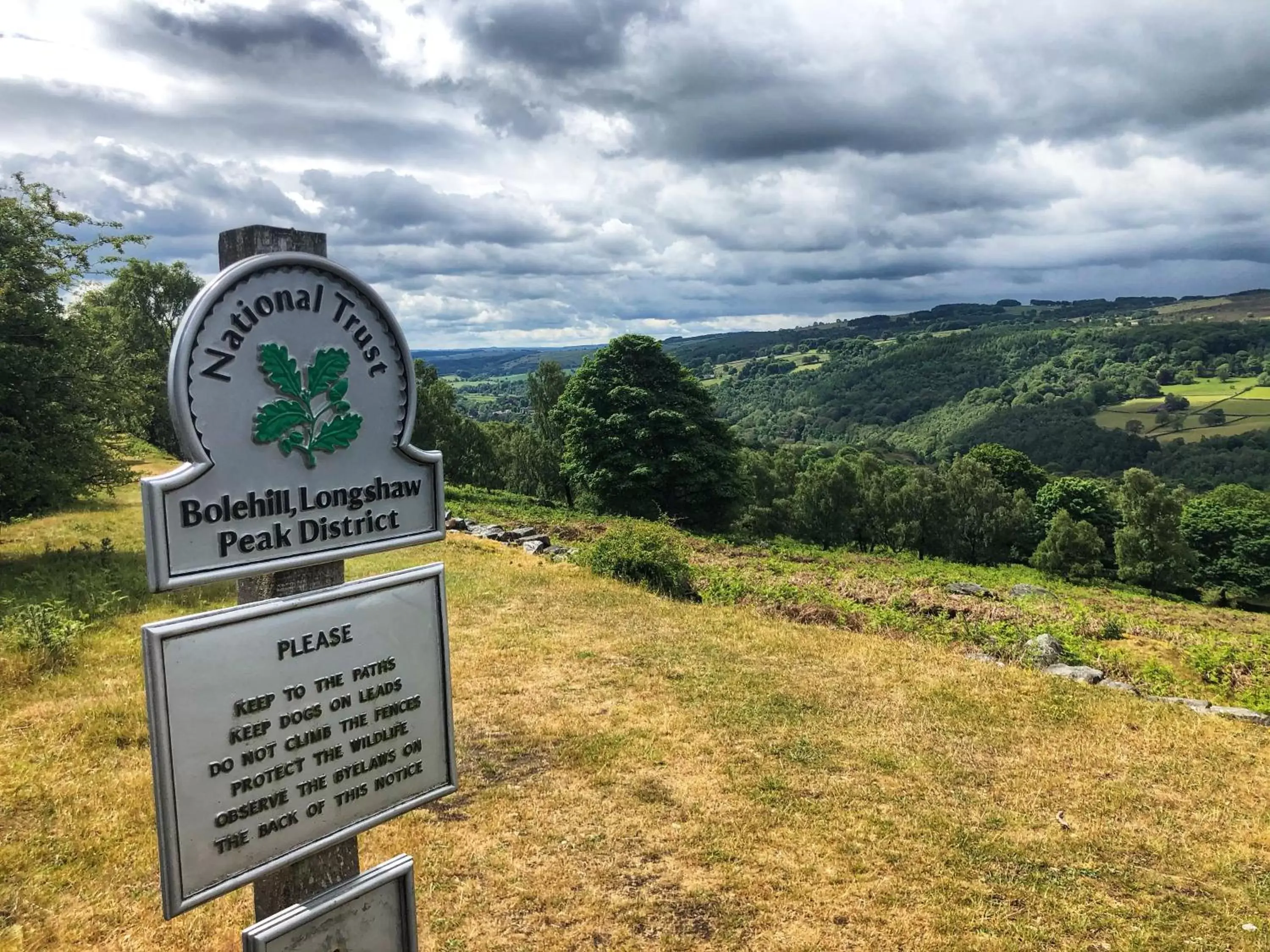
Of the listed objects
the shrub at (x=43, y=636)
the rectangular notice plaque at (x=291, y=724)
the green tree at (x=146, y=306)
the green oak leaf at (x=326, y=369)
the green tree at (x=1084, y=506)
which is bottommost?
the green tree at (x=1084, y=506)

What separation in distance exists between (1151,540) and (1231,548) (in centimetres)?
1593

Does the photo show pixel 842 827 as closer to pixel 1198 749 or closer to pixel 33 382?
pixel 1198 749

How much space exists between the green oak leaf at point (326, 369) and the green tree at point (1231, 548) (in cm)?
5942

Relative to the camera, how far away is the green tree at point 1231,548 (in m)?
49.6

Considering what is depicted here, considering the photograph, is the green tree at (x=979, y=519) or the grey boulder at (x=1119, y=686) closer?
the grey boulder at (x=1119, y=686)

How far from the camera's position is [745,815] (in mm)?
6820

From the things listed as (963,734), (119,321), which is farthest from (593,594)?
(119,321)

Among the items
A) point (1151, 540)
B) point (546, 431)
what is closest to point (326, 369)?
point (546, 431)

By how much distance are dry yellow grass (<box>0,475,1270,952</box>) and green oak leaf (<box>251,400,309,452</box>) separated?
148 inches

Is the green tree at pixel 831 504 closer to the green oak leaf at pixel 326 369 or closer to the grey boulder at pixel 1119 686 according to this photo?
the grey boulder at pixel 1119 686

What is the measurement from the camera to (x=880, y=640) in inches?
508

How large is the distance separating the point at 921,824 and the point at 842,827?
752 mm

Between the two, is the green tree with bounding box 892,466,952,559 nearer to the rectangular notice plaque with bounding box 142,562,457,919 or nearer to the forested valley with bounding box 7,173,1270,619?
the forested valley with bounding box 7,173,1270,619

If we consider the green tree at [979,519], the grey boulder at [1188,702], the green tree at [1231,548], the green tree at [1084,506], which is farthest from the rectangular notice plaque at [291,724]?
the green tree at [1231,548]
